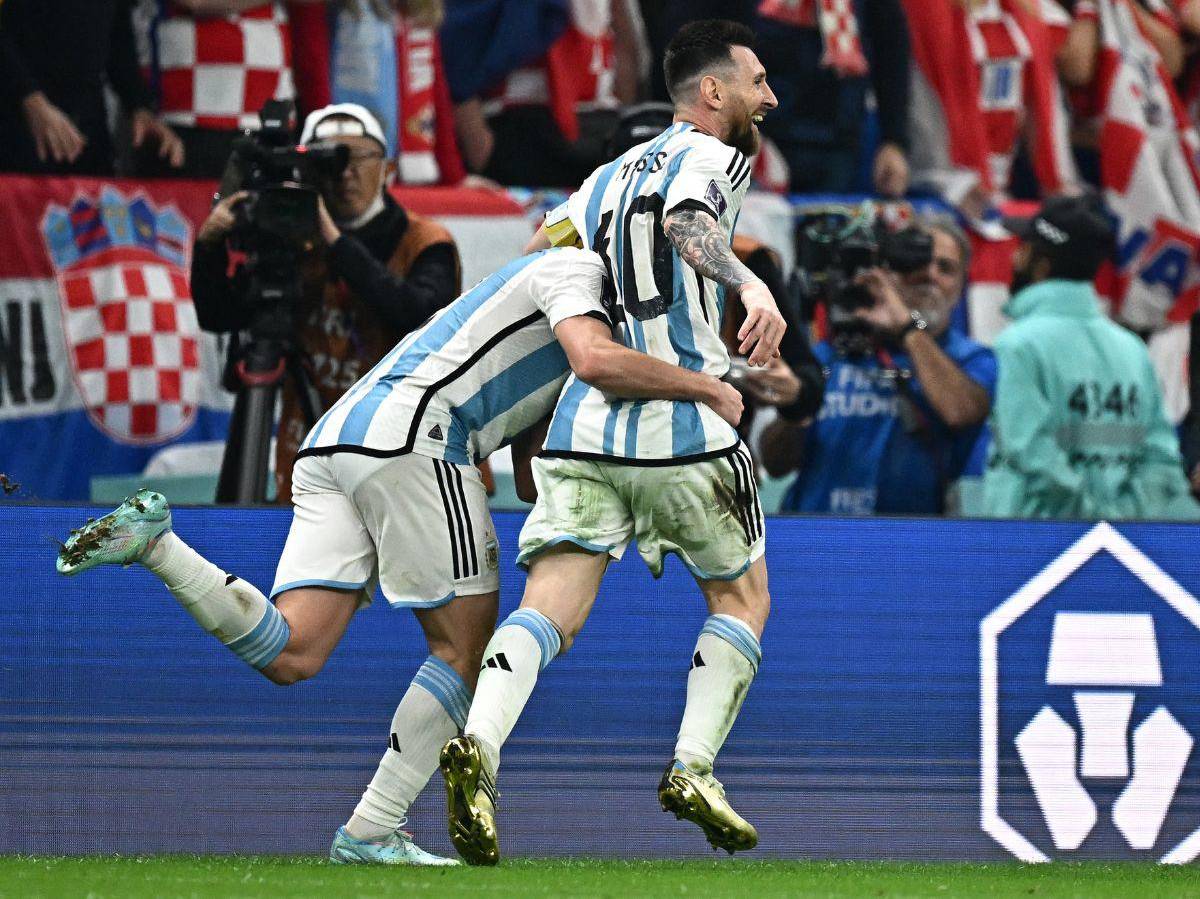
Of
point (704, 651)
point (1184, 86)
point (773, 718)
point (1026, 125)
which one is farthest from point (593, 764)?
point (1184, 86)

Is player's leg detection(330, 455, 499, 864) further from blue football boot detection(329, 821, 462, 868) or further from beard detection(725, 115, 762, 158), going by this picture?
beard detection(725, 115, 762, 158)

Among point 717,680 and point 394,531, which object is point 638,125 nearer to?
point 394,531

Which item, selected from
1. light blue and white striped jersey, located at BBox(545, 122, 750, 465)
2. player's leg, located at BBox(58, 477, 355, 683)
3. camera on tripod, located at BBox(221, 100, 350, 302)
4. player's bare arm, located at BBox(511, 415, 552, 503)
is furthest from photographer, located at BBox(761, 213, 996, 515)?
player's leg, located at BBox(58, 477, 355, 683)

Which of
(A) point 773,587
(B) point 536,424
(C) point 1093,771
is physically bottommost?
(C) point 1093,771

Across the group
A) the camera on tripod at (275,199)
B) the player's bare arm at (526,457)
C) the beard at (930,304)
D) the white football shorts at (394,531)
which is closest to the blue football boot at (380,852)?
the white football shorts at (394,531)

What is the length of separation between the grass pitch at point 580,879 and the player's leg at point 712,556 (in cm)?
29

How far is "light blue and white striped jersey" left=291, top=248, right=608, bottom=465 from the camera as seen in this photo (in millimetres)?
4617

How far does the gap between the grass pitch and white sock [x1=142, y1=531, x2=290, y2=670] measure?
486 mm

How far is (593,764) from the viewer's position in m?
5.32

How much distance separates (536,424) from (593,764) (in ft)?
3.10

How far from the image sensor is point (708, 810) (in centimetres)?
419

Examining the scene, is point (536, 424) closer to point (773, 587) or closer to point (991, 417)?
point (773, 587)

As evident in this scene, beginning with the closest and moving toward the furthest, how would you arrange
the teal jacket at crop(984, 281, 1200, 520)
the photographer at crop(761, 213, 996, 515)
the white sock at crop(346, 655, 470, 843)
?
the white sock at crop(346, 655, 470, 843)
the photographer at crop(761, 213, 996, 515)
the teal jacket at crop(984, 281, 1200, 520)

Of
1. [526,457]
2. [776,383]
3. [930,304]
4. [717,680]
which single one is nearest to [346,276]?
[526,457]
